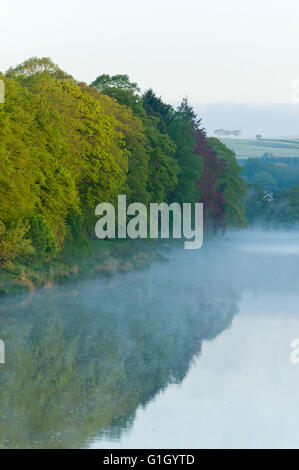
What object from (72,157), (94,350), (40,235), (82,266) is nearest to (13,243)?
(40,235)

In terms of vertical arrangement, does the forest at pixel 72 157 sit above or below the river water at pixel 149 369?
above

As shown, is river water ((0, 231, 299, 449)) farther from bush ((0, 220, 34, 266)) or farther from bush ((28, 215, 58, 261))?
bush ((28, 215, 58, 261))

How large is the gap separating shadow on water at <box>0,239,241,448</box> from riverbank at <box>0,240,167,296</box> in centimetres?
109

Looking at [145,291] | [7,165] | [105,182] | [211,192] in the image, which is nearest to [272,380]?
[7,165]

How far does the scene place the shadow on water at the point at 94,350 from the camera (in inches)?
726

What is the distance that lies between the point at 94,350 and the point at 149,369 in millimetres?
3588

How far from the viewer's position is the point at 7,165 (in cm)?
4181

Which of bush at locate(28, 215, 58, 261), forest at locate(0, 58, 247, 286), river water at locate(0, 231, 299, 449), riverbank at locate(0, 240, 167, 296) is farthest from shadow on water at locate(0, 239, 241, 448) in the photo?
forest at locate(0, 58, 247, 286)

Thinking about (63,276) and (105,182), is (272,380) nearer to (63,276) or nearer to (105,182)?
(63,276)

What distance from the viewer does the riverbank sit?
144ft

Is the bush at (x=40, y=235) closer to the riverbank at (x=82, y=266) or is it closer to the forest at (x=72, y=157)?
the forest at (x=72, y=157)

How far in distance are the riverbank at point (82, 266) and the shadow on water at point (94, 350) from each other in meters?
1.09

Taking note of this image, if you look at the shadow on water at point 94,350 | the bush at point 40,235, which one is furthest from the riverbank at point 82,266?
the shadow on water at point 94,350
